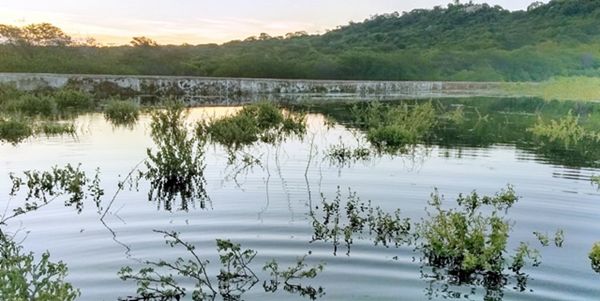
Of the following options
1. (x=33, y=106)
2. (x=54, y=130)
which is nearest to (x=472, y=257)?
(x=54, y=130)

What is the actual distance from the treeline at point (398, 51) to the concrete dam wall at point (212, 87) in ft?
46.7

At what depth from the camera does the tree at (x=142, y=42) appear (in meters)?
78.2

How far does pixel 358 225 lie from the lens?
10.7 m

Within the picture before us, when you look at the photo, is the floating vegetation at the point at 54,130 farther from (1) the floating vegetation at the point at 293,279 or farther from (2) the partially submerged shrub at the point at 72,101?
(1) the floating vegetation at the point at 293,279

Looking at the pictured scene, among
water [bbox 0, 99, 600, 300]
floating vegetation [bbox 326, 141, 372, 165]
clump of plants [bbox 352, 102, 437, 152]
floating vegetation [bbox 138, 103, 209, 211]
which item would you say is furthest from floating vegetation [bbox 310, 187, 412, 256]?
clump of plants [bbox 352, 102, 437, 152]

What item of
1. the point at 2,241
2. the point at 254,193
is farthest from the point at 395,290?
the point at 254,193

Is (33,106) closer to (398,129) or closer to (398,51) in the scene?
(398,129)

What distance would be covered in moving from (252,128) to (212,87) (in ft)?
104

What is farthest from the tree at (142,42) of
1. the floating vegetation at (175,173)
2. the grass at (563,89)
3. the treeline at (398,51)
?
the floating vegetation at (175,173)

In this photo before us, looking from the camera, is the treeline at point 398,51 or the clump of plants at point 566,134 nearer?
the clump of plants at point 566,134

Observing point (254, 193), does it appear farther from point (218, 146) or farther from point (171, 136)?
point (218, 146)

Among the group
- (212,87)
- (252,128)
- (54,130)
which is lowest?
(54,130)

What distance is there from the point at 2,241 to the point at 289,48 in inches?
4454

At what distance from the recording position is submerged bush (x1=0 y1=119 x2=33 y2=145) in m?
21.0
